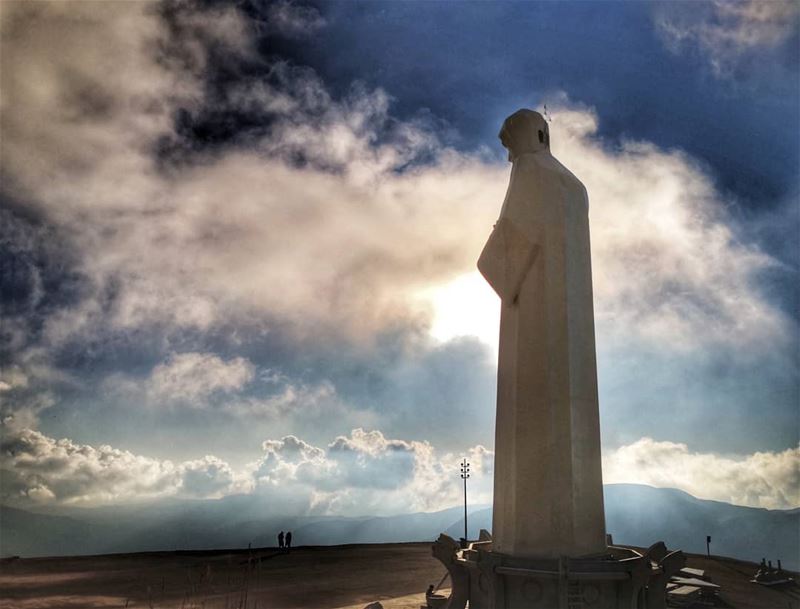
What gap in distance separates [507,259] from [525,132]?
10.9ft

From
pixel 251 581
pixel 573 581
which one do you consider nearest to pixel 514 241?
pixel 573 581

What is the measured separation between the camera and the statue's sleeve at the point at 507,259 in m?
12.5

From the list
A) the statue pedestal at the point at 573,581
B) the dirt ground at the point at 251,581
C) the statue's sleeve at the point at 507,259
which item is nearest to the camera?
the statue pedestal at the point at 573,581

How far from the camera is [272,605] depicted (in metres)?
18.1

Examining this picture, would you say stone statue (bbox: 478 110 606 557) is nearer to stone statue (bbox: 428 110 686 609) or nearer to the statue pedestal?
stone statue (bbox: 428 110 686 609)

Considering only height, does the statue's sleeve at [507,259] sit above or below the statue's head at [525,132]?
below

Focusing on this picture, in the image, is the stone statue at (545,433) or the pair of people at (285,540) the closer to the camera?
the stone statue at (545,433)

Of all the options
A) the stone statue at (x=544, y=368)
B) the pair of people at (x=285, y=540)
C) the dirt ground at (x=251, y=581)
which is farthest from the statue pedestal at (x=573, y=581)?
the pair of people at (x=285, y=540)

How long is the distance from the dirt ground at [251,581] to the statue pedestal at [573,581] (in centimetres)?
774

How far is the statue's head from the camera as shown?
13648mm

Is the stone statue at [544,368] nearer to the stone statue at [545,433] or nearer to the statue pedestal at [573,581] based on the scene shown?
the stone statue at [545,433]

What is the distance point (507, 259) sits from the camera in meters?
12.9

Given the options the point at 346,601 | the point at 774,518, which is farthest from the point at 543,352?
the point at 774,518

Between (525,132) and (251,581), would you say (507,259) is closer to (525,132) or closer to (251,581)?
(525,132)
